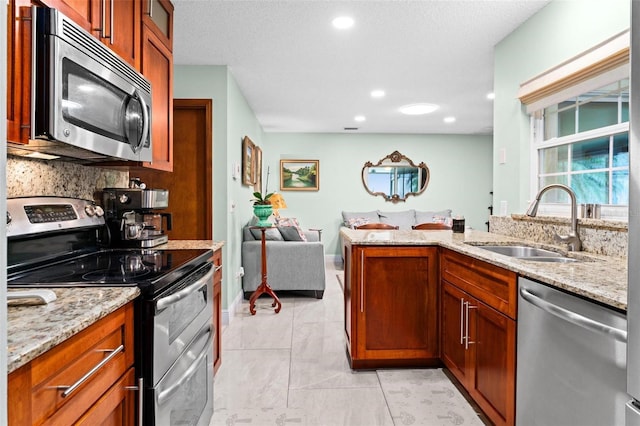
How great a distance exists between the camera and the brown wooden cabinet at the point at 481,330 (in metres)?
1.66

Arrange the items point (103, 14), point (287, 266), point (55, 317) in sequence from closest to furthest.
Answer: point (55, 317), point (103, 14), point (287, 266)

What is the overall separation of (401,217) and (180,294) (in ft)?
20.8

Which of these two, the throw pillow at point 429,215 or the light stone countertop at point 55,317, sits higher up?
the throw pillow at point 429,215

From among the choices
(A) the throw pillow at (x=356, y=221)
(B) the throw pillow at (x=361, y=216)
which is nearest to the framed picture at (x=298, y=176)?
(B) the throw pillow at (x=361, y=216)

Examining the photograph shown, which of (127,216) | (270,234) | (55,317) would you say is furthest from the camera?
(270,234)

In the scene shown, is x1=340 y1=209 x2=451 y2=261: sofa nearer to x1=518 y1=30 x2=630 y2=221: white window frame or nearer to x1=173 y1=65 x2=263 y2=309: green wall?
x1=173 y1=65 x2=263 y2=309: green wall

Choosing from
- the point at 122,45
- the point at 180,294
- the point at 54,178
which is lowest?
the point at 180,294

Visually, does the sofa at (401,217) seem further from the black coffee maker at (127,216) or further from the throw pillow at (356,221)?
the black coffee maker at (127,216)

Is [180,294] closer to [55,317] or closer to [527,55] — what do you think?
[55,317]

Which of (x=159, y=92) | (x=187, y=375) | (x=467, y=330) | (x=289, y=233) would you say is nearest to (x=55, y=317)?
(x=187, y=375)

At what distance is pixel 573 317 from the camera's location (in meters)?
1.23

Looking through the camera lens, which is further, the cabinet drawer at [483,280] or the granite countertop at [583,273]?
the cabinet drawer at [483,280]

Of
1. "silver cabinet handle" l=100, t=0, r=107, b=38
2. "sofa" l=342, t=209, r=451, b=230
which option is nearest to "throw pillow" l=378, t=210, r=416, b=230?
"sofa" l=342, t=209, r=451, b=230

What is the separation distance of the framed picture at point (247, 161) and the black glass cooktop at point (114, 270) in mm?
2881
